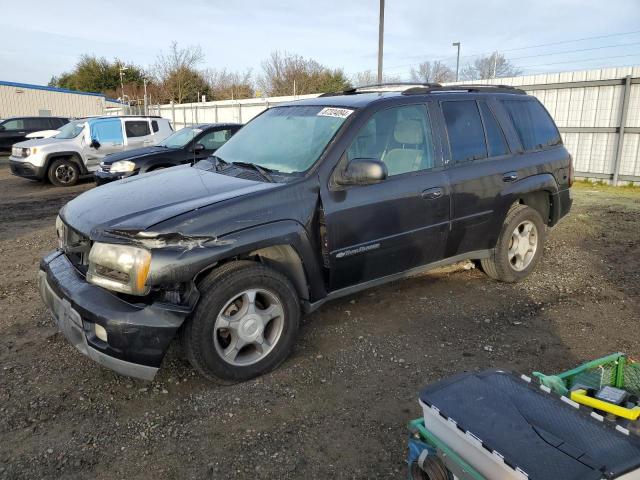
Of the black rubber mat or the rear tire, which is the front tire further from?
the rear tire

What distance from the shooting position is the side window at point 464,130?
4.19 metres

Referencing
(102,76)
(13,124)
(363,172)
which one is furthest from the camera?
(102,76)

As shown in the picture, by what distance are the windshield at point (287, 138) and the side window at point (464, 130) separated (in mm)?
1016

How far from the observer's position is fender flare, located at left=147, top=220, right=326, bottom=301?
9.18ft

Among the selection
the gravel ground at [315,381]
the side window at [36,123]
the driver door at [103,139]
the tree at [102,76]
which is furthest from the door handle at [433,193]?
the tree at [102,76]

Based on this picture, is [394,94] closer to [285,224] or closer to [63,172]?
[285,224]

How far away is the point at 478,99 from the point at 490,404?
3324mm

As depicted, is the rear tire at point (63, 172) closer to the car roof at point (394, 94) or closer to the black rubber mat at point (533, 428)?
the car roof at point (394, 94)

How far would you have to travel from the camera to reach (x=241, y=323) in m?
3.13

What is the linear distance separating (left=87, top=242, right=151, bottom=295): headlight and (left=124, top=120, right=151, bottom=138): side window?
11.1 m

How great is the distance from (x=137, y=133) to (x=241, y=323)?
11451 millimetres

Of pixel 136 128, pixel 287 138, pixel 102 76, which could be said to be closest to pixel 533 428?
pixel 287 138

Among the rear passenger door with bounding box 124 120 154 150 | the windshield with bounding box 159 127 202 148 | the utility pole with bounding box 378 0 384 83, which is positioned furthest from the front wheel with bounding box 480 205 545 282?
the utility pole with bounding box 378 0 384 83

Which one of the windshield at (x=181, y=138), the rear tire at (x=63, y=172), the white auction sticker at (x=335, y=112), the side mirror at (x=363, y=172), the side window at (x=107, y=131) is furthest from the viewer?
the side window at (x=107, y=131)
